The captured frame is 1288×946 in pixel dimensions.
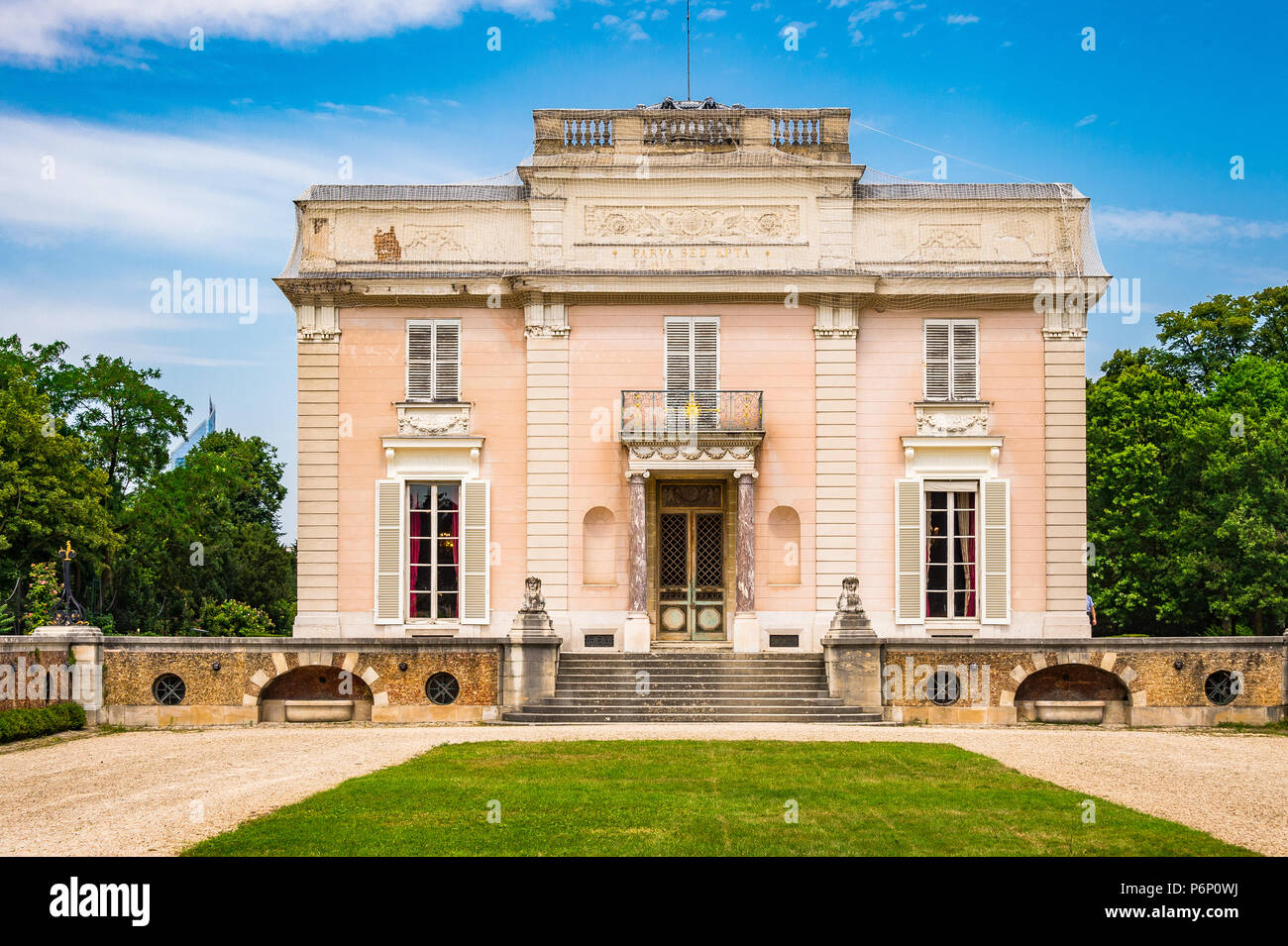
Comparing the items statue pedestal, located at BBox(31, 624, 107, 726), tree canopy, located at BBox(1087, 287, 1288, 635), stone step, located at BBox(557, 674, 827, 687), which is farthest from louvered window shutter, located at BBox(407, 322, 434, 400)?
tree canopy, located at BBox(1087, 287, 1288, 635)

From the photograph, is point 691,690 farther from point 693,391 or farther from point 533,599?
point 693,391

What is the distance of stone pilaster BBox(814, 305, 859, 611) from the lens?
24.2 meters

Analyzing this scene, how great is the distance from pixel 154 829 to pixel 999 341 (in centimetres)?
1837

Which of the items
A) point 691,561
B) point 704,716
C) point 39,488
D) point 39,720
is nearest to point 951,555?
point 691,561

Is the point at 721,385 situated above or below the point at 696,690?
above

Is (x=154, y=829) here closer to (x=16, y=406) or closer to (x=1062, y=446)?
(x=1062, y=446)

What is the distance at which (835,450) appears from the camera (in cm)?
2444

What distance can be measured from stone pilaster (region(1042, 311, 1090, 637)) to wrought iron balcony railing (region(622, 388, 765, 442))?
5.55 metres

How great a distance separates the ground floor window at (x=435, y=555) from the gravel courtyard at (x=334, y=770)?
15.2 feet

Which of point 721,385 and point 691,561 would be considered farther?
point 691,561

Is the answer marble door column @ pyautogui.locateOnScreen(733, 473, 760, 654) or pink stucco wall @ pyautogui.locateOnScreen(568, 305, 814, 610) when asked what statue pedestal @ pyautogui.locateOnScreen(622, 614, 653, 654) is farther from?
marble door column @ pyautogui.locateOnScreen(733, 473, 760, 654)

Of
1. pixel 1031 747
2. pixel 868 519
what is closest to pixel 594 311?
pixel 868 519

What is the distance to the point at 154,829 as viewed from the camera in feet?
36.4

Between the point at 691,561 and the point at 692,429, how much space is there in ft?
8.63
